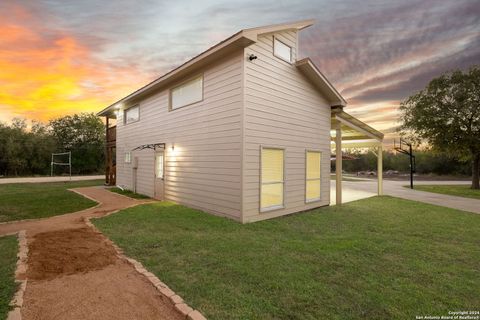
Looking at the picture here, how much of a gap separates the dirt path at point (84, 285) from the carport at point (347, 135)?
8.97 m

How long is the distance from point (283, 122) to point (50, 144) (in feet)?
111

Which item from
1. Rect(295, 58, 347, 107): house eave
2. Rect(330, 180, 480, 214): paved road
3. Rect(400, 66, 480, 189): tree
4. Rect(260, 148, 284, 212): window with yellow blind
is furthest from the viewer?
Rect(400, 66, 480, 189): tree

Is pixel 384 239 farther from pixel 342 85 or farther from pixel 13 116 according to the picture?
pixel 13 116

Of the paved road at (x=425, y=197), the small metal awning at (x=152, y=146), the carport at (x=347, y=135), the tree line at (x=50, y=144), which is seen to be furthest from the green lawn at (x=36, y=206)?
the tree line at (x=50, y=144)

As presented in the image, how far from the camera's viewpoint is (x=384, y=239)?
5754mm

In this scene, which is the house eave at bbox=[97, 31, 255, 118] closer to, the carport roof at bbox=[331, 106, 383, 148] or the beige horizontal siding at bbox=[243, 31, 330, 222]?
the beige horizontal siding at bbox=[243, 31, 330, 222]

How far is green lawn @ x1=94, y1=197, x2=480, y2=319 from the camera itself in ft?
9.75

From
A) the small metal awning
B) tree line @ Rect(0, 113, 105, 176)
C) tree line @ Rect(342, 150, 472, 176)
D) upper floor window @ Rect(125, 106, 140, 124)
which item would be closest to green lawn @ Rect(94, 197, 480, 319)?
the small metal awning

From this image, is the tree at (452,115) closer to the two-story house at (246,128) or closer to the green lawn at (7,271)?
the two-story house at (246,128)

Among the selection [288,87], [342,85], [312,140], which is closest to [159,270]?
[288,87]

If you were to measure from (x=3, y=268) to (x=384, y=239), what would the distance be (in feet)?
23.7

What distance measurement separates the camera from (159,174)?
36.1ft

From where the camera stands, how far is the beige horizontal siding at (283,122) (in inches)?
280

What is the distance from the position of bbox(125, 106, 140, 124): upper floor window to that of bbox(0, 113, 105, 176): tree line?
867 inches
